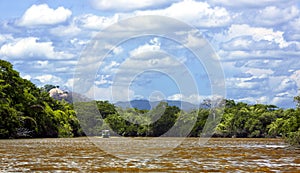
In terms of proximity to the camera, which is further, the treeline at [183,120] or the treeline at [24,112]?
the treeline at [183,120]

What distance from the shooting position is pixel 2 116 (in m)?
62.8

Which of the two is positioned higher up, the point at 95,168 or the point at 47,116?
the point at 47,116

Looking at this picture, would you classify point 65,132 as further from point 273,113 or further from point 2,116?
point 273,113

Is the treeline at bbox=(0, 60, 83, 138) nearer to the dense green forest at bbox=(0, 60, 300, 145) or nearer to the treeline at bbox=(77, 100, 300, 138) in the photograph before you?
the dense green forest at bbox=(0, 60, 300, 145)

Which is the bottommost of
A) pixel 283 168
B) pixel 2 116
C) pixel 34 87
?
pixel 283 168

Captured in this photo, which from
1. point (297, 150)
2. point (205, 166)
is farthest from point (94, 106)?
point (205, 166)

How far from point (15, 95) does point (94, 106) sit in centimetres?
4879

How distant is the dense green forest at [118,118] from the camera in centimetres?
6677

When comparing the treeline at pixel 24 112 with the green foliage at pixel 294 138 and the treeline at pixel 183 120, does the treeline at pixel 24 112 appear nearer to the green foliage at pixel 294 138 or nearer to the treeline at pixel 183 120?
the treeline at pixel 183 120

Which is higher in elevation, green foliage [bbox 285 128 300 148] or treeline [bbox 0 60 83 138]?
treeline [bbox 0 60 83 138]

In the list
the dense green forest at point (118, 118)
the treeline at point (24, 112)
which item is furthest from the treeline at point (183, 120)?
the treeline at point (24, 112)

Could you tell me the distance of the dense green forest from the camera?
66.8 meters

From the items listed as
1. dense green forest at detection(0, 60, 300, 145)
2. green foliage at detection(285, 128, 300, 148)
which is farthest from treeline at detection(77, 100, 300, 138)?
green foliage at detection(285, 128, 300, 148)

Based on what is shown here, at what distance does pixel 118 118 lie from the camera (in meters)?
115
